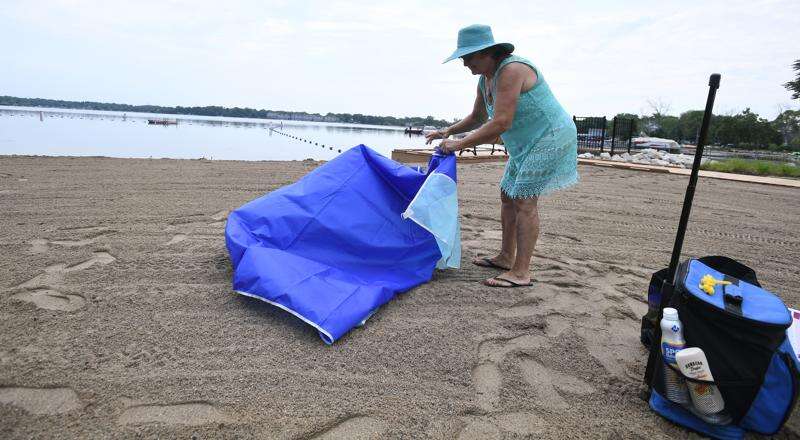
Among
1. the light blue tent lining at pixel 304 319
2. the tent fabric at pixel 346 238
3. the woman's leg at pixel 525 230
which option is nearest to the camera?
the light blue tent lining at pixel 304 319

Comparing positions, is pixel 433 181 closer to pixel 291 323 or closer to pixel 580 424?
pixel 291 323

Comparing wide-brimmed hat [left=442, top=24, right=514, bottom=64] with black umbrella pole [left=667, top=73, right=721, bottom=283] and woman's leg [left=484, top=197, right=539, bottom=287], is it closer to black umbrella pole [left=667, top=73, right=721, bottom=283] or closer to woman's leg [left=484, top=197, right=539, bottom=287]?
woman's leg [left=484, top=197, right=539, bottom=287]

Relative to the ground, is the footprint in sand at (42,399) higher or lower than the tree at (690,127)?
lower

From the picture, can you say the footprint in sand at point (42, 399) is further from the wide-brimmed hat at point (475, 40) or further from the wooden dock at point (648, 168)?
the wooden dock at point (648, 168)

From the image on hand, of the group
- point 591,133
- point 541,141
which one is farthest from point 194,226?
point 591,133

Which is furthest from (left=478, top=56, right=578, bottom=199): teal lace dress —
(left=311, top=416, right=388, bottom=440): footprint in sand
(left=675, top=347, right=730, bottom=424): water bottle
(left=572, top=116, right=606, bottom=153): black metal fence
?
(left=572, top=116, right=606, bottom=153): black metal fence

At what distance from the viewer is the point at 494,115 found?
8.73 feet

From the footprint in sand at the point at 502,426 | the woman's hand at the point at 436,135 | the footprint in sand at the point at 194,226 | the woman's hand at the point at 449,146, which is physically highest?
the woman's hand at the point at 436,135

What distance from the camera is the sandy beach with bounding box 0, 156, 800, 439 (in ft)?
5.32

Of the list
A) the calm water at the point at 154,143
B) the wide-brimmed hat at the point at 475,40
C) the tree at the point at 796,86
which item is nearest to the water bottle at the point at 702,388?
the wide-brimmed hat at the point at 475,40

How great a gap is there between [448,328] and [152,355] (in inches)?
52.2

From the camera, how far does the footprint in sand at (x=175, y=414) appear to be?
157 cm

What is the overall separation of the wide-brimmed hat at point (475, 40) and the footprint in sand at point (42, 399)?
92.6 inches

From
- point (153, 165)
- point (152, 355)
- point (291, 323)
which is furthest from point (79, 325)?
point (153, 165)
